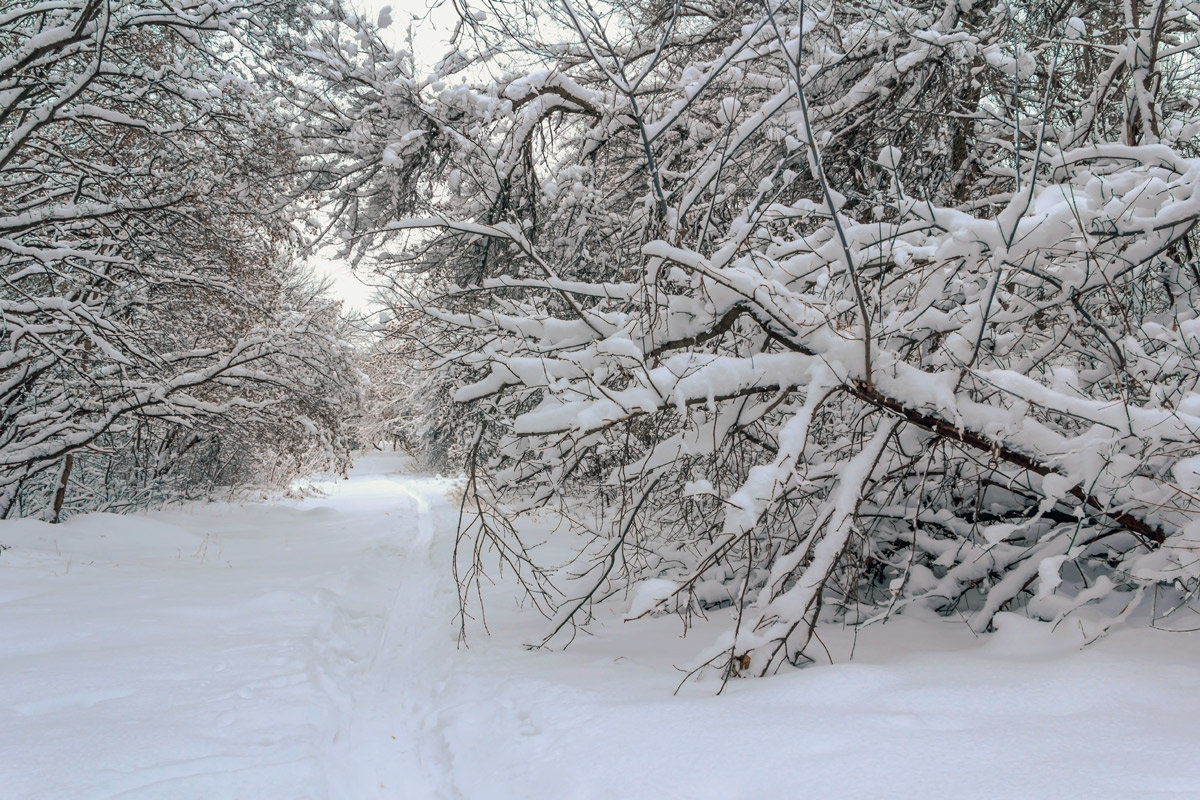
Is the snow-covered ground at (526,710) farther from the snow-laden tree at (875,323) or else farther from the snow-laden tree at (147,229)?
the snow-laden tree at (147,229)

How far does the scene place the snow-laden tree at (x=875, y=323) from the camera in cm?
244

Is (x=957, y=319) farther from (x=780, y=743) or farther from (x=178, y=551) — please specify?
(x=178, y=551)

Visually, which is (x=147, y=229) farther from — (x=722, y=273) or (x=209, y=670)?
(x=722, y=273)

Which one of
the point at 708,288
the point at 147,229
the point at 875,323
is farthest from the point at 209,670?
the point at 147,229

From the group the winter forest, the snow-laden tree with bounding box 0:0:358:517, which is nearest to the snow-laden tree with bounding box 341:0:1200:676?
the winter forest

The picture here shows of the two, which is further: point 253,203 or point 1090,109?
point 253,203

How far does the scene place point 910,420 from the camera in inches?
104

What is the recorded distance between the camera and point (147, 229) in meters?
5.97

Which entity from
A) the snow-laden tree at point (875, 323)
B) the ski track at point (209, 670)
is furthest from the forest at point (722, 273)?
the ski track at point (209, 670)

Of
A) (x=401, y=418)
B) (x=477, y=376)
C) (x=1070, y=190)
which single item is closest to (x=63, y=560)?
(x=477, y=376)

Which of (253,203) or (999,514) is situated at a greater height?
(253,203)

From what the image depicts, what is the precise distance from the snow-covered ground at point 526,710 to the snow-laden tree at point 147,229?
211 centimetres

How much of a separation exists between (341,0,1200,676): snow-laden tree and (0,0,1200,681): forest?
0.02m

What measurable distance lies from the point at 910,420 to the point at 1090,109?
2377 millimetres
